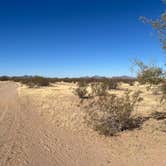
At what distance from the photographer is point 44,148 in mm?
9891

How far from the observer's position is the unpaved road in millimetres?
8492

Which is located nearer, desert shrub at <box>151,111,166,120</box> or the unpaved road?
the unpaved road

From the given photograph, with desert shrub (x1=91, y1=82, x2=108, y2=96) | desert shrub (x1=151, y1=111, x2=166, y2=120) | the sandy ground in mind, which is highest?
desert shrub (x1=91, y1=82, x2=108, y2=96)

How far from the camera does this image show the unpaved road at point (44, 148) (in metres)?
Result: 8.49

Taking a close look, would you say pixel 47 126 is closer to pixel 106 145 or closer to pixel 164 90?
pixel 106 145

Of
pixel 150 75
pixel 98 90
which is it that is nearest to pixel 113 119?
pixel 150 75

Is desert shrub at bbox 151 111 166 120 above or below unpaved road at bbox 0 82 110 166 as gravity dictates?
above

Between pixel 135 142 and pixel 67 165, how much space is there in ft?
11.1

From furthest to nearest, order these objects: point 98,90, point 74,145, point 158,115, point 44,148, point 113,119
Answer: point 98,90 < point 158,115 < point 113,119 < point 74,145 < point 44,148

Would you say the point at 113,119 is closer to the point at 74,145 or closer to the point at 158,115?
the point at 74,145

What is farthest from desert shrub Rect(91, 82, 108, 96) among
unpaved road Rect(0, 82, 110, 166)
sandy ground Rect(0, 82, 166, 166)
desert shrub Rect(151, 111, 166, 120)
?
unpaved road Rect(0, 82, 110, 166)

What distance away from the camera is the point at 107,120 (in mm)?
12906

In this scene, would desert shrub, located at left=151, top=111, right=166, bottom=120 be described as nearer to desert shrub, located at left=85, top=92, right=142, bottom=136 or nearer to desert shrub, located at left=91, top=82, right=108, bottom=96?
desert shrub, located at left=85, top=92, right=142, bottom=136

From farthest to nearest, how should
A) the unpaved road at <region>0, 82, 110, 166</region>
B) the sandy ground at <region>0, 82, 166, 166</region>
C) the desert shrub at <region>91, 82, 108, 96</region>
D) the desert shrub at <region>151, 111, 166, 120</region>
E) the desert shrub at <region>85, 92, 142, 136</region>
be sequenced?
1. the desert shrub at <region>91, 82, 108, 96</region>
2. the desert shrub at <region>151, 111, 166, 120</region>
3. the desert shrub at <region>85, 92, 142, 136</region>
4. the sandy ground at <region>0, 82, 166, 166</region>
5. the unpaved road at <region>0, 82, 110, 166</region>
